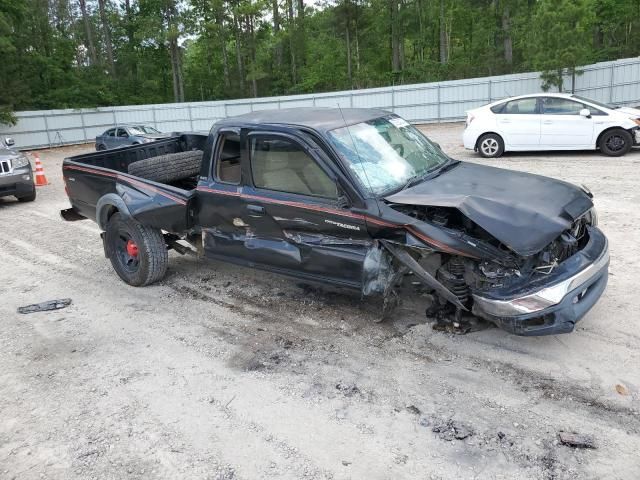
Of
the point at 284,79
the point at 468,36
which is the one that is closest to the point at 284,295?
the point at 284,79

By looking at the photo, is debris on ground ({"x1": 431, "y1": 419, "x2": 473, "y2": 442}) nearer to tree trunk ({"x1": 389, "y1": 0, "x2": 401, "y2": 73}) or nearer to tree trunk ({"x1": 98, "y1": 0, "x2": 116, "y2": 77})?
tree trunk ({"x1": 389, "y1": 0, "x2": 401, "y2": 73})

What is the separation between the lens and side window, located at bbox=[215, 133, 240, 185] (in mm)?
Answer: 5082

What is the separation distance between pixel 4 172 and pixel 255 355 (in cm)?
911

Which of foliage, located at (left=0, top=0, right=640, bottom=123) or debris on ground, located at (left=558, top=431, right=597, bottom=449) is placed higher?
foliage, located at (left=0, top=0, right=640, bottom=123)

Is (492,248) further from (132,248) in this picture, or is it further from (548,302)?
(132,248)

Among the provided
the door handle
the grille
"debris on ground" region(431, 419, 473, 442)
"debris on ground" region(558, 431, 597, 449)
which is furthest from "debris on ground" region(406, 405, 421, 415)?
the grille

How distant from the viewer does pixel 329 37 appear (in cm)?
4419

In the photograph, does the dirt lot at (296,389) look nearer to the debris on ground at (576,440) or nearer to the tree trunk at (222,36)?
the debris on ground at (576,440)

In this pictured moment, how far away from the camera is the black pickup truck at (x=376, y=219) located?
12.6ft

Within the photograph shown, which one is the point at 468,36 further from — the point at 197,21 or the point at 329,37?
the point at 197,21

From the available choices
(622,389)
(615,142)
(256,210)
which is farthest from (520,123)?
(622,389)

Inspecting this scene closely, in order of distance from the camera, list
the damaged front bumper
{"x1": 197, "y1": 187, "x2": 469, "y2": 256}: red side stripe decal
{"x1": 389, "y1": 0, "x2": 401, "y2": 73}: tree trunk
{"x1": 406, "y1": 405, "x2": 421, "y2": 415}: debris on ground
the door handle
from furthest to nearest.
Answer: {"x1": 389, "y1": 0, "x2": 401, "y2": 73}: tree trunk → the door handle → {"x1": 197, "y1": 187, "x2": 469, "y2": 256}: red side stripe decal → the damaged front bumper → {"x1": 406, "y1": 405, "x2": 421, "y2": 415}: debris on ground

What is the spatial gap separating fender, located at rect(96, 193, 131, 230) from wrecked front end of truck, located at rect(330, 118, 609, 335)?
2677 mm

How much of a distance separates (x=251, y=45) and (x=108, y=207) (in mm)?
37546
